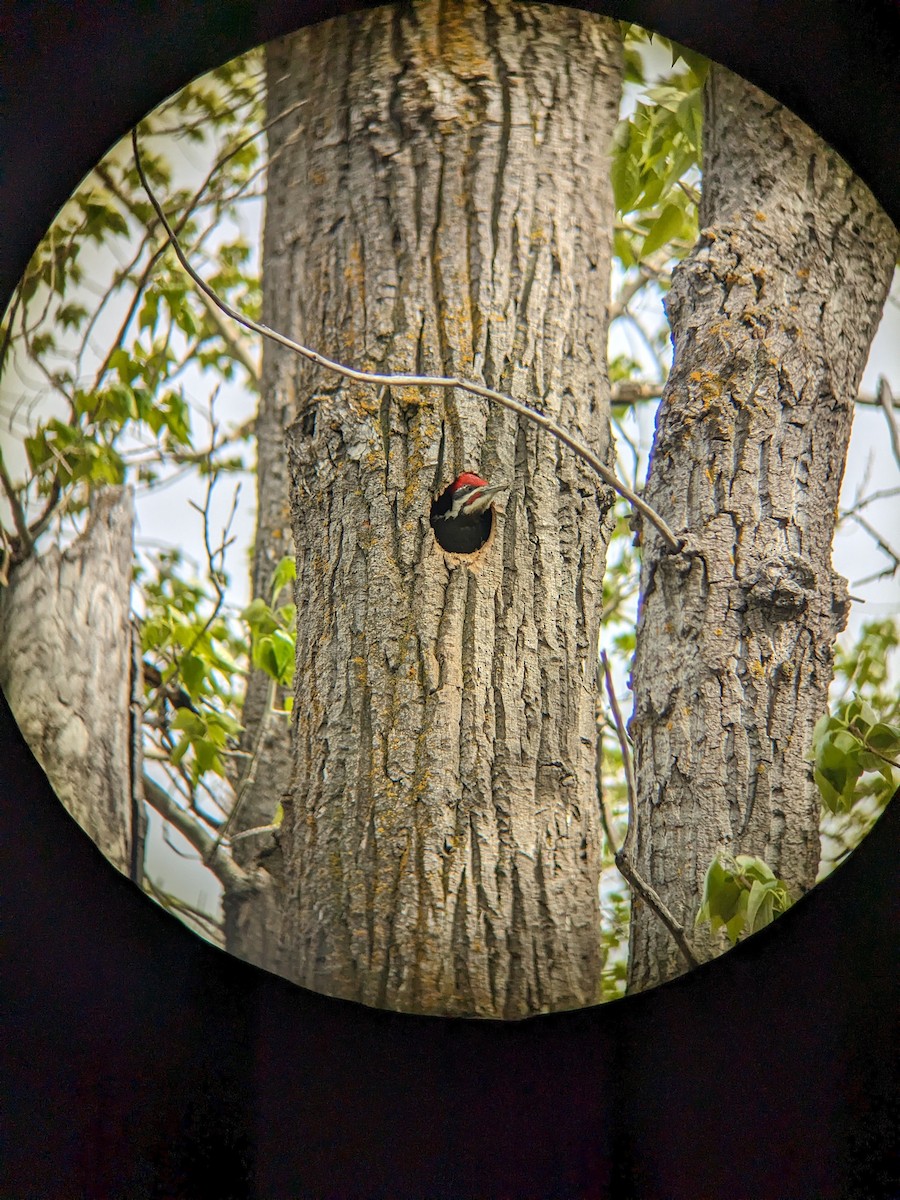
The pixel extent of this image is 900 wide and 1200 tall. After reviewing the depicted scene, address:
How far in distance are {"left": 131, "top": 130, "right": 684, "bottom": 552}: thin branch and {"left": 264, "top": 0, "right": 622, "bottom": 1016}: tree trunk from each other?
0.01 meters

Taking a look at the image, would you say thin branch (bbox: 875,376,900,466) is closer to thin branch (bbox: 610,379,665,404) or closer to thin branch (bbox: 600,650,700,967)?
thin branch (bbox: 610,379,665,404)

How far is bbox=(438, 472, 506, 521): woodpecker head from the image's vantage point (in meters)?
0.91

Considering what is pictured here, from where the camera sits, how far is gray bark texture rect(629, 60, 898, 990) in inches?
36.6

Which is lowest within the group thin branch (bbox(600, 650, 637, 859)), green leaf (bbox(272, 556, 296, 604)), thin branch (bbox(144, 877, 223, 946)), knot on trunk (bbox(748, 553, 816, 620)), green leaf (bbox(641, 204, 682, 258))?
thin branch (bbox(144, 877, 223, 946))

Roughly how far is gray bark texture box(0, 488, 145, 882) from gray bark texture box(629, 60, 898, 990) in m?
0.49

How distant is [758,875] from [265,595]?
534 mm

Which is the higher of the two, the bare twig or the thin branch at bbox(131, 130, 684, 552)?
the thin branch at bbox(131, 130, 684, 552)

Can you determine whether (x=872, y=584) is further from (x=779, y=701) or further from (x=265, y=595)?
(x=265, y=595)

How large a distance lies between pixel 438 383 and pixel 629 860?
18.7 inches

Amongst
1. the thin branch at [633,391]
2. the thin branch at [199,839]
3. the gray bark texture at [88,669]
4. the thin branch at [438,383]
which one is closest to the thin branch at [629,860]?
the thin branch at [438,383]

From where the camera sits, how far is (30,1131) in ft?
3.24

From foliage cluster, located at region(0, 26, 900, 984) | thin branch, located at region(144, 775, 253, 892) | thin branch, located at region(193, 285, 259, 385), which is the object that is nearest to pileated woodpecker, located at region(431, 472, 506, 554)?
foliage cluster, located at region(0, 26, 900, 984)

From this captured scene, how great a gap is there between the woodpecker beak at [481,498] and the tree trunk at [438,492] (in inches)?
0.6

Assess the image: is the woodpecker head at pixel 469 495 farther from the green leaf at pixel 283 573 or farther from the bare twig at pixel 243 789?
the bare twig at pixel 243 789
